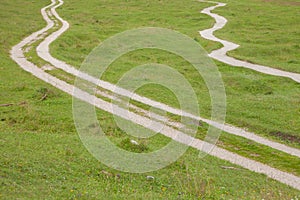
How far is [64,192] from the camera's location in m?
15.7

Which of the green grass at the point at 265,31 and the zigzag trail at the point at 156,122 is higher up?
the zigzag trail at the point at 156,122

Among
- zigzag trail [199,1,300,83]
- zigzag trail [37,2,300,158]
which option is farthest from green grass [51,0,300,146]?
zigzag trail [199,1,300,83]

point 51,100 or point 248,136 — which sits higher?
point 51,100

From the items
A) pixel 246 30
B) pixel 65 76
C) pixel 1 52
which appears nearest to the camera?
pixel 65 76

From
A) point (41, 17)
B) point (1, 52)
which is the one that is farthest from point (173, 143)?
point (41, 17)

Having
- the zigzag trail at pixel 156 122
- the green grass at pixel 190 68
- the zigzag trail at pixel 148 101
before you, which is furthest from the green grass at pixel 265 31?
the zigzag trail at pixel 156 122

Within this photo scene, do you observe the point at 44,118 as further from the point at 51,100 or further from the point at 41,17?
the point at 41,17

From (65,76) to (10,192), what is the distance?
81.8 ft

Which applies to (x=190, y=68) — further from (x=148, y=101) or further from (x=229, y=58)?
(x=148, y=101)

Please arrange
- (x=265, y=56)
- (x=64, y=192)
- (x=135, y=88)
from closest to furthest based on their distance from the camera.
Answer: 1. (x=64, y=192)
2. (x=135, y=88)
3. (x=265, y=56)

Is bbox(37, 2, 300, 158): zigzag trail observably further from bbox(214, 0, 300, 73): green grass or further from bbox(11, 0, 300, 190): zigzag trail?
bbox(214, 0, 300, 73): green grass

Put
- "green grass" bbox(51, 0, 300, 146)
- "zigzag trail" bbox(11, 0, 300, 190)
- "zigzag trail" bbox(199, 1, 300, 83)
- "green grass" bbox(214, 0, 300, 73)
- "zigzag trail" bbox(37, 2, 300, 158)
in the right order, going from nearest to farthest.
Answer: "zigzag trail" bbox(11, 0, 300, 190), "zigzag trail" bbox(37, 2, 300, 158), "green grass" bbox(51, 0, 300, 146), "zigzag trail" bbox(199, 1, 300, 83), "green grass" bbox(214, 0, 300, 73)

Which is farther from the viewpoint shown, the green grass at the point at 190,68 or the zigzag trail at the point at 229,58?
the zigzag trail at the point at 229,58

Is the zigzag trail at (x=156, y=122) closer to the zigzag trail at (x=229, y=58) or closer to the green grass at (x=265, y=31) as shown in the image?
the zigzag trail at (x=229, y=58)
